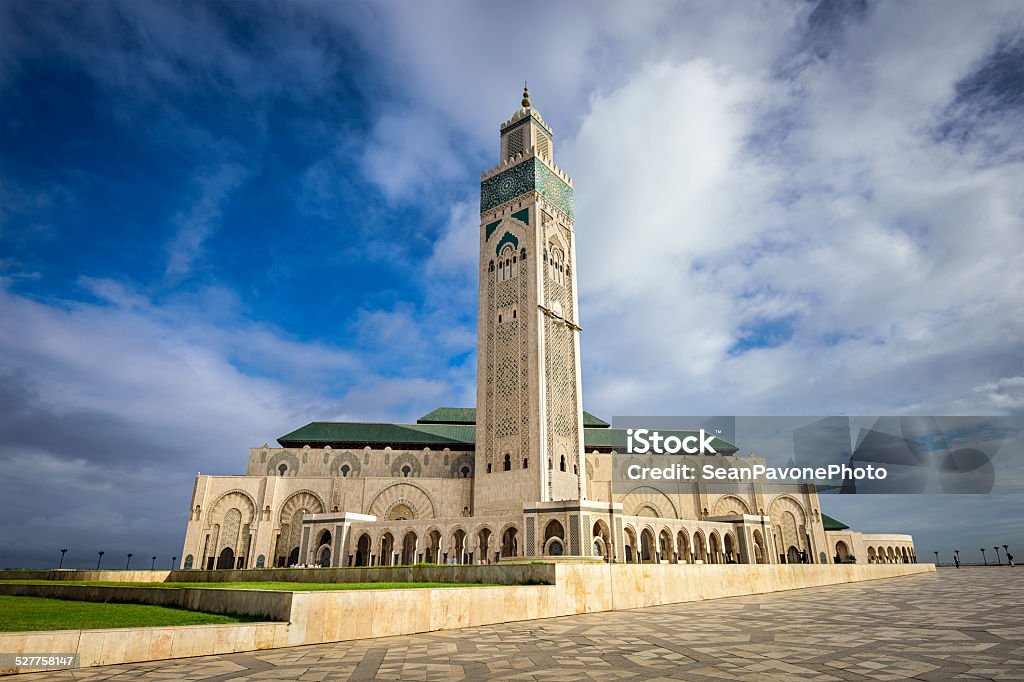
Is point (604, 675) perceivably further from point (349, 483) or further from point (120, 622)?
point (349, 483)

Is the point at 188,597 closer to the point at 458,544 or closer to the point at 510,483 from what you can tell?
the point at 510,483

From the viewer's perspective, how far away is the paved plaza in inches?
194

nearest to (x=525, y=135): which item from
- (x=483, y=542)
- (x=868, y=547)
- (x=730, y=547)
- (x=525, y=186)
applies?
(x=525, y=186)

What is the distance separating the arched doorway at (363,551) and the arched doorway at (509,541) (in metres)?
8.39

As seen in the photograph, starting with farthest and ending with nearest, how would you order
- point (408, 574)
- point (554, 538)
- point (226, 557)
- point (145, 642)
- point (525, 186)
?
point (525, 186)
point (226, 557)
point (554, 538)
point (408, 574)
point (145, 642)

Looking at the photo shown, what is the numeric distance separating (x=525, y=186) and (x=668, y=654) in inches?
1332

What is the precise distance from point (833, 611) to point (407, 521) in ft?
86.5

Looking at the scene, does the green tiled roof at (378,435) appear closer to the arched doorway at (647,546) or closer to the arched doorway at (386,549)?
the arched doorway at (386,549)

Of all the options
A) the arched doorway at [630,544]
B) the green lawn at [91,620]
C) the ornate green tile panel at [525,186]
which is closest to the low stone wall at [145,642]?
the green lawn at [91,620]

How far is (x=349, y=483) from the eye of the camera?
124 feet

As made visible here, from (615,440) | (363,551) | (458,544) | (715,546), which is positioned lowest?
(363,551)

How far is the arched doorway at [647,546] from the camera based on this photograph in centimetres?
3144

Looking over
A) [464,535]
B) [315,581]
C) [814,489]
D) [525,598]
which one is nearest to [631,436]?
[814,489]

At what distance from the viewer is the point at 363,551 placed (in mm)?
35031
